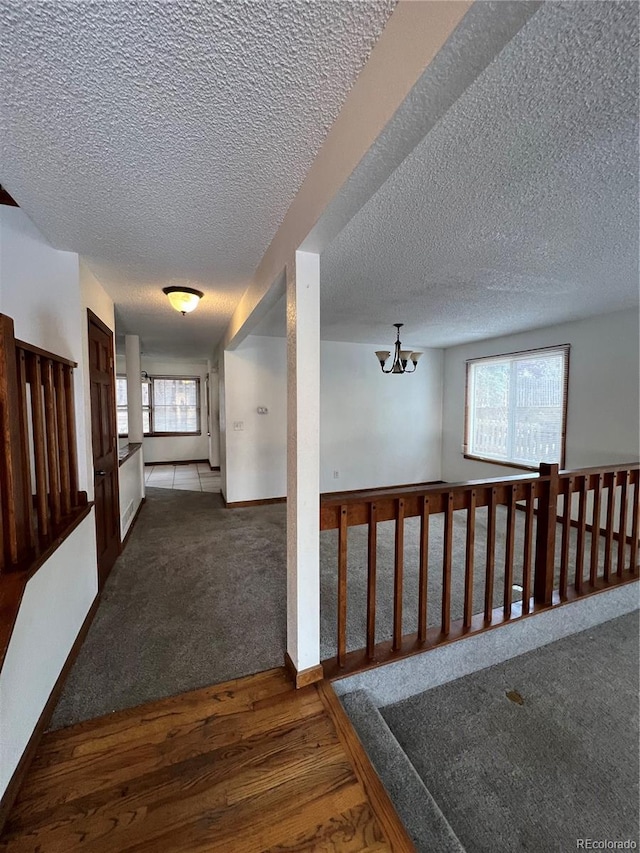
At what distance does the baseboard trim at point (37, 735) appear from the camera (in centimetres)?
115

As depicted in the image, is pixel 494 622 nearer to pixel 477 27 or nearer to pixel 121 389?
pixel 477 27

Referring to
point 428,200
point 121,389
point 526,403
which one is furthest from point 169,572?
point 121,389

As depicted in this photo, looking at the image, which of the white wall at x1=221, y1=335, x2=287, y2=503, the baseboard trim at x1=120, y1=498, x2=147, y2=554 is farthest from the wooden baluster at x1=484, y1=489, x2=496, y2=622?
the baseboard trim at x1=120, y1=498, x2=147, y2=554

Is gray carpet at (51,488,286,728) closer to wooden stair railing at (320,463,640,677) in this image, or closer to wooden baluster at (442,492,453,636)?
wooden stair railing at (320,463,640,677)

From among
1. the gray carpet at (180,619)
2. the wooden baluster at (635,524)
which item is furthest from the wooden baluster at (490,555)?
the wooden baluster at (635,524)

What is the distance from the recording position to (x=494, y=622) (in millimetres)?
2197

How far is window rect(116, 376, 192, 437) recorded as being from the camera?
7965 millimetres

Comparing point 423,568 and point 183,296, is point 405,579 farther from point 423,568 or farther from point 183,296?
point 183,296

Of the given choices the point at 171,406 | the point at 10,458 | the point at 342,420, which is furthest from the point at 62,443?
the point at 171,406

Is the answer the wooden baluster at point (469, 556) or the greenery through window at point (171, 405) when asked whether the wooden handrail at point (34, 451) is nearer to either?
the wooden baluster at point (469, 556)

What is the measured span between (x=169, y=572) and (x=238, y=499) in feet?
6.14

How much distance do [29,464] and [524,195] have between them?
2464 mm

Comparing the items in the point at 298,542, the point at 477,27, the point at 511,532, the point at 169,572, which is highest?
the point at 477,27

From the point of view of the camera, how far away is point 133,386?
4.60 metres
